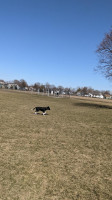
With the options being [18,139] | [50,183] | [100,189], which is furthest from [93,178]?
[18,139]

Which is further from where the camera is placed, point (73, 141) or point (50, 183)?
point (73, 141)

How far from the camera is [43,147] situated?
461 centimetres

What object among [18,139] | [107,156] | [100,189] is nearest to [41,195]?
[100,189]

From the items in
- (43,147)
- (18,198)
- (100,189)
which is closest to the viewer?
(18,198)

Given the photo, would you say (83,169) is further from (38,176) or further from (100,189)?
(38,176)

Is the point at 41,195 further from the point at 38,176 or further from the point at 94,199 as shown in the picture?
the point at 94,199

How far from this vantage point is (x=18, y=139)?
5133mm

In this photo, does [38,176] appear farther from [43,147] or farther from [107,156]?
[107,156]

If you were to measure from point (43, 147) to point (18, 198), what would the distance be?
226 centimetres

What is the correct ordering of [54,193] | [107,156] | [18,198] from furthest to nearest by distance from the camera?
[107,156], [54,193], [18,198]

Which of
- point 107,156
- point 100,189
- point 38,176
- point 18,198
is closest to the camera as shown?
point 18,198

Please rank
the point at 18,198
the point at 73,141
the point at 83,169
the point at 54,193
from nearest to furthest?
the point at 18,198
the point at 54,193
the point at 83,169
the point at 73,141

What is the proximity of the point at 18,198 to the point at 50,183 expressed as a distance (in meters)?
0.66

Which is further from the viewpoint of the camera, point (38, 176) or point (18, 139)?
point (18, 139)
